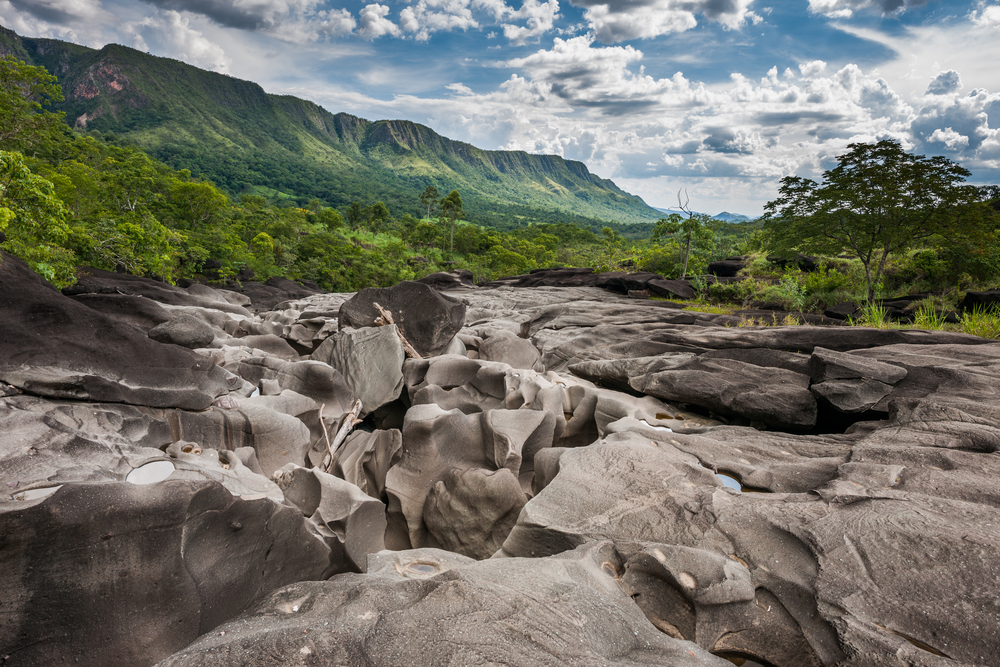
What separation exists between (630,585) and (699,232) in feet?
111

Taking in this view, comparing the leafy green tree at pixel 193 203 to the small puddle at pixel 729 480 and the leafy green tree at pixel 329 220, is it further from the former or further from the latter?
the small puddle at pixel 729 480

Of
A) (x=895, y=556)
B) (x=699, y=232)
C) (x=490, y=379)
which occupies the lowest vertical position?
(x=490, y=379)

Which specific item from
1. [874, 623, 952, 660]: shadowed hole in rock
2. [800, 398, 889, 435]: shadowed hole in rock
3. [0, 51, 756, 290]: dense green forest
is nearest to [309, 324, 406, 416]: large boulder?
[0, 51, 756, 290]: dense green forest

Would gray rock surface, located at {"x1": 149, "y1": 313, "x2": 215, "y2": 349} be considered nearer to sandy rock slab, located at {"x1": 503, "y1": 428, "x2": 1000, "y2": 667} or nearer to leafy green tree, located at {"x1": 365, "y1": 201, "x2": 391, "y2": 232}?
sandy rock slab, located at {"x1": 503, "y1": 428, "x2": 1000, "y2": 667}

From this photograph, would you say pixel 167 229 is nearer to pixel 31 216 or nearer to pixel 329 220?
pixel 31 216

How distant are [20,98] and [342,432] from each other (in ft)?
86.3

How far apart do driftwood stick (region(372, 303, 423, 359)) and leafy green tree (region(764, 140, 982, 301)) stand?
1702 centimetres

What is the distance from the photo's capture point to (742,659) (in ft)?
11.2

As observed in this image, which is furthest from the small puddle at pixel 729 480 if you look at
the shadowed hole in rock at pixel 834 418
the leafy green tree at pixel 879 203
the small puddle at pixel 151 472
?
the leafy green tree at pixel 879 203

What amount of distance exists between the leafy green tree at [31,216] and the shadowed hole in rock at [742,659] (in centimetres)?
1346

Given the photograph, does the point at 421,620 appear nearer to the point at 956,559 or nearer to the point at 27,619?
the point at 27,619

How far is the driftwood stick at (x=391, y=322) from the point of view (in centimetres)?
1179

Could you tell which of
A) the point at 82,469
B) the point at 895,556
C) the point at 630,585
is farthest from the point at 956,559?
the point at 82,469

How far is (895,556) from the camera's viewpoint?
11.2 ft
